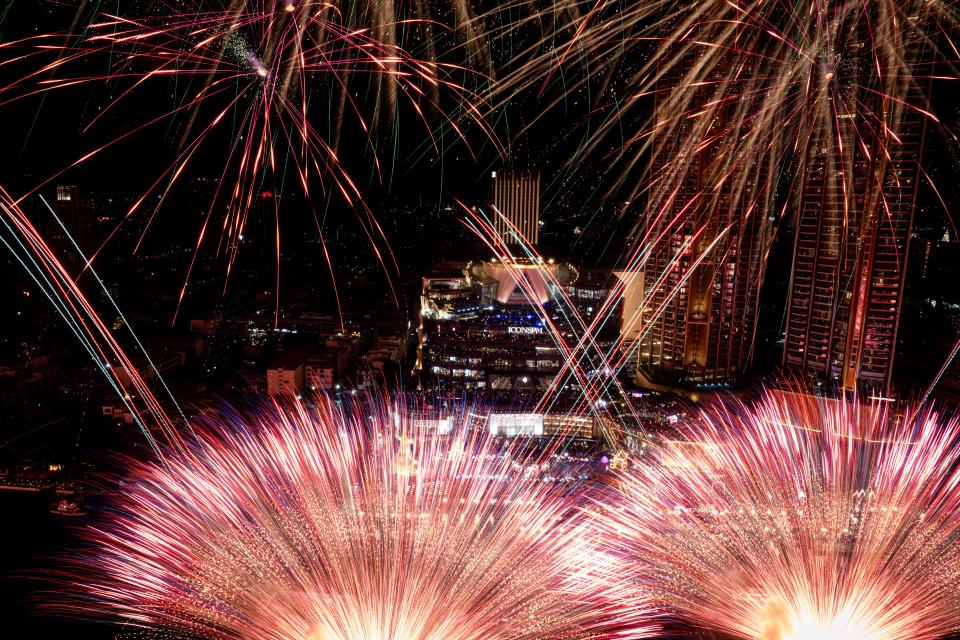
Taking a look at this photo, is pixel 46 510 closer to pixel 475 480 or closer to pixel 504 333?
pixel 475 480

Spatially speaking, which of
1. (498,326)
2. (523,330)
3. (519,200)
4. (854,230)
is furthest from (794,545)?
(519,200)

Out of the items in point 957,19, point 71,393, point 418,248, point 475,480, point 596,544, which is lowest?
point 596,544

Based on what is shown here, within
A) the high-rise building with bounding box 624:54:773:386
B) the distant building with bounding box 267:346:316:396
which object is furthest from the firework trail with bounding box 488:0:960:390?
the distant building with bounding box 267:346:316:396

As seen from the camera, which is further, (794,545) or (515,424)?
(515,424)

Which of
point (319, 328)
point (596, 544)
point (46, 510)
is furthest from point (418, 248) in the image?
point (596, 544)

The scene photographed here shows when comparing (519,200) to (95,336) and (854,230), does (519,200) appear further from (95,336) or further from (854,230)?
(95,336)

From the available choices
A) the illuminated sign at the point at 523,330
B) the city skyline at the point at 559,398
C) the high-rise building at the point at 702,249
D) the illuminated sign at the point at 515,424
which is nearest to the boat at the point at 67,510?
the city skyline at the point at 559,398
